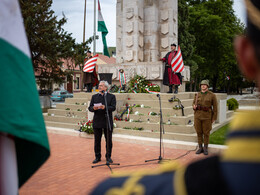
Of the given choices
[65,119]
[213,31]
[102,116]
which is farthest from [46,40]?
[213,31]

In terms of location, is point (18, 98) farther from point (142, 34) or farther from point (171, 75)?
point (142, 34)

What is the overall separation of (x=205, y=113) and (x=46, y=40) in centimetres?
1765

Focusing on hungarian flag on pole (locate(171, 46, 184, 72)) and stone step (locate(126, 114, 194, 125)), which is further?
hungarian flag on pole (locate(171, 46, 184, 72))

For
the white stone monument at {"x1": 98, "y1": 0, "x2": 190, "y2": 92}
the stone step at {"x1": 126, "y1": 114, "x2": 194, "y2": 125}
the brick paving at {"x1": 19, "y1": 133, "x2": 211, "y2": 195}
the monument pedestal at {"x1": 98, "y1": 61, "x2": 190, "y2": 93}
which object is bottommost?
the brick paving at {"x1": 19, "y1": 133, "x2": 211, "y2": 195}

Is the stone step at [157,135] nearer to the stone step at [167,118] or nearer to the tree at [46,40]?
the stone step at [167,118]

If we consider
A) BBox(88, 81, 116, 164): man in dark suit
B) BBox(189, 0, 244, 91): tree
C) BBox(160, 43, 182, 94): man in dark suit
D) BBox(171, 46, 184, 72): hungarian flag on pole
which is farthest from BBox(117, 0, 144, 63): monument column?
BBox(189, 0, 244, 91): tree

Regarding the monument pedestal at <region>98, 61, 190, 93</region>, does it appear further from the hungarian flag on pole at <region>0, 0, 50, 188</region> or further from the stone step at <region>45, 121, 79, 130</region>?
the hungarian flag on pole at <region>0, 0, 50, 188</region>

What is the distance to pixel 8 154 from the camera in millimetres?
1166

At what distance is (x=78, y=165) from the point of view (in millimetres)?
6801

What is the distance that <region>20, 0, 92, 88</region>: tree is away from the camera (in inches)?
845

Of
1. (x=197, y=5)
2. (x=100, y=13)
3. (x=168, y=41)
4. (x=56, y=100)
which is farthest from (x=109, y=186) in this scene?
(x=197, y=5)

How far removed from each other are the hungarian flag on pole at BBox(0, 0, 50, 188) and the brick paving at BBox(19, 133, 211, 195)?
13.2ft

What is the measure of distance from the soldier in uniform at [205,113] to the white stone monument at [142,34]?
6807mm

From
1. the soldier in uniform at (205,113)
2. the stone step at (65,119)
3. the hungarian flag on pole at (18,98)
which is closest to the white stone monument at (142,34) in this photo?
the stone step at (65,119)
